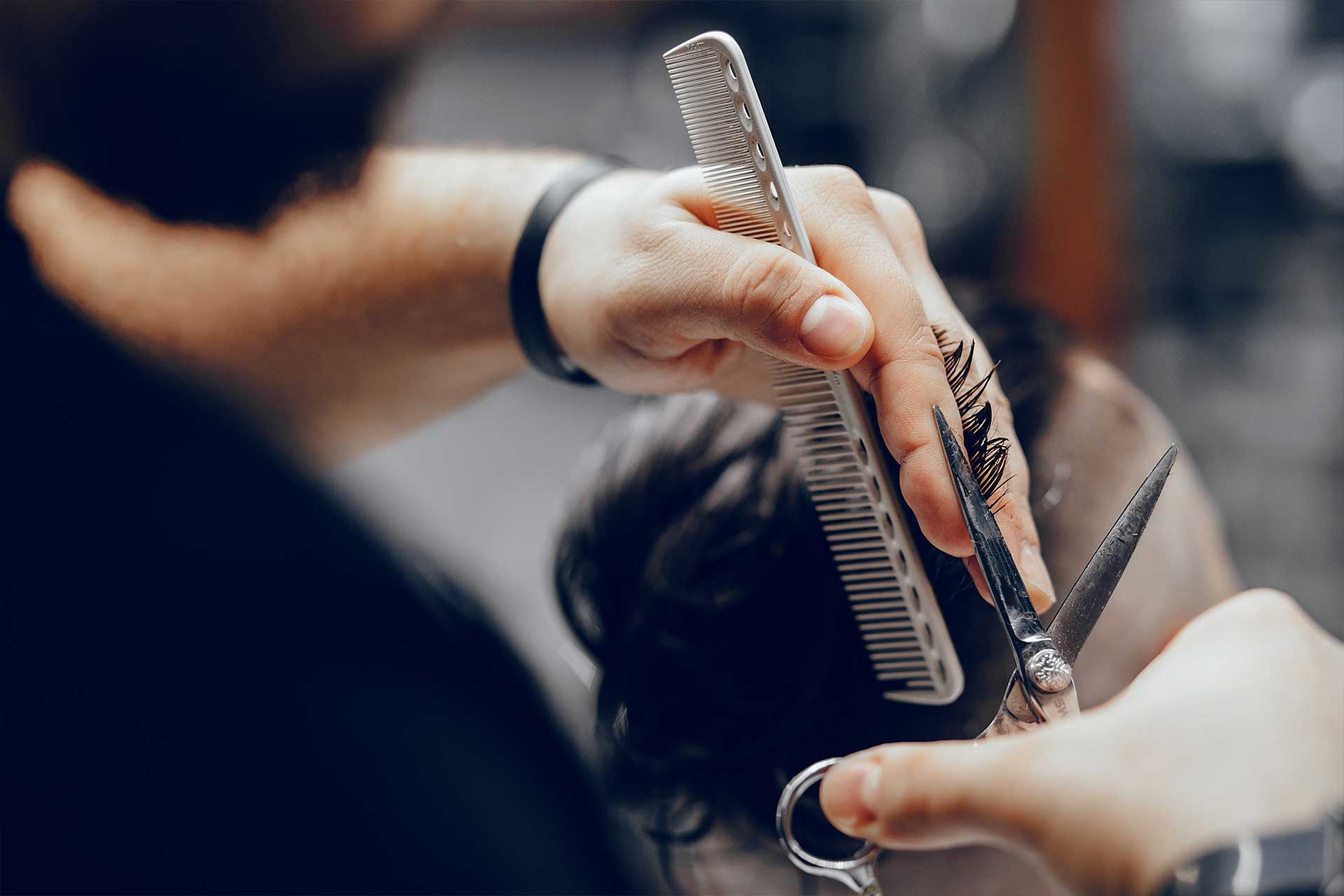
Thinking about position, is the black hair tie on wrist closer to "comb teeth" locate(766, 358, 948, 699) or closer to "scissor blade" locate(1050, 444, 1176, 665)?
"comb teeth" locate(766, 358, 948, 699)

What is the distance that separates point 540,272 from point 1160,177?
203 cm

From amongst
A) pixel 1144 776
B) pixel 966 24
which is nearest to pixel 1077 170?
pixel 966 24

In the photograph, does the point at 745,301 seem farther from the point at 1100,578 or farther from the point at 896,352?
the point at 1100,578

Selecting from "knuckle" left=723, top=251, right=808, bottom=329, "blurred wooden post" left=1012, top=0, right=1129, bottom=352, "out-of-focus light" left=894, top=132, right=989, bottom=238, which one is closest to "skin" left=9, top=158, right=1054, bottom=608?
"knuckle" left=723, top=251, right=808, bottom=329

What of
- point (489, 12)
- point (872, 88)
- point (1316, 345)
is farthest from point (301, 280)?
point (1316, 345)

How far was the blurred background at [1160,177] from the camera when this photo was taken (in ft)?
6.59

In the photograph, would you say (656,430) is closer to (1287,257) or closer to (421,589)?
(421,589)

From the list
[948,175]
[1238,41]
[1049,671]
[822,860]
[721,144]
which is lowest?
[948,175]

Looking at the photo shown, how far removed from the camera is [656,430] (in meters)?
0.85

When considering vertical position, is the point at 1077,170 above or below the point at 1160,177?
above

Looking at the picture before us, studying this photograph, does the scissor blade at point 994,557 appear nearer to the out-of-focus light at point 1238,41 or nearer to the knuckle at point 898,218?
the knuckle at point 898,218

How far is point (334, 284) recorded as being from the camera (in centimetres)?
77

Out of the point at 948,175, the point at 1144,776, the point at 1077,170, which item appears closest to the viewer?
the point at 1144,776

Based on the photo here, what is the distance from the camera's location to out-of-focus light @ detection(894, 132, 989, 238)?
7.43 feet
